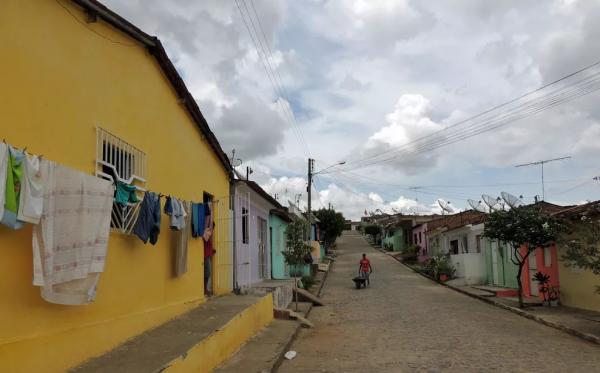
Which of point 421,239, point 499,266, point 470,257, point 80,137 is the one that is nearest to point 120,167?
point 80,137

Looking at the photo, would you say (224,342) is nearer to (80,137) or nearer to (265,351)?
(265,351)

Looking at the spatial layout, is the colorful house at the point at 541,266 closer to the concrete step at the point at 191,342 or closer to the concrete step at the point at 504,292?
the concrete step at the point at 504,292

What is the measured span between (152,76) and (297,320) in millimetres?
7053

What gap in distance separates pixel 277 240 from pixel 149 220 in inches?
625

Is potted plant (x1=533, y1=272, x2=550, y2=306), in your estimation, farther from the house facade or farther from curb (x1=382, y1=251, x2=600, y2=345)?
the house facade

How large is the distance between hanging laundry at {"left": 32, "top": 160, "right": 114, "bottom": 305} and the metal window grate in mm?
744

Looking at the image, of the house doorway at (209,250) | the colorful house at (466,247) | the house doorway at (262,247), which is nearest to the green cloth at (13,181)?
the house doorway at (209,250)

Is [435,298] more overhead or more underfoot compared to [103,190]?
more underfoot

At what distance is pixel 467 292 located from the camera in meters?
21.4

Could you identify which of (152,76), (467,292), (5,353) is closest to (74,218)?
(5,353)

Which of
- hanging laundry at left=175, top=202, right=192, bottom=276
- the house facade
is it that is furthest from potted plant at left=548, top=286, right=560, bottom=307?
hanging laundry at left=175, top=202, right=192, bottom=276

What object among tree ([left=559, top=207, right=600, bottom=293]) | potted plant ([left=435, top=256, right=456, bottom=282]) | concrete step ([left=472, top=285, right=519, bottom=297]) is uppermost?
tree ([left=559, top=207, right=600, bottom=293])

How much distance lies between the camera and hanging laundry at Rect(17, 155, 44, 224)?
494 centimetres

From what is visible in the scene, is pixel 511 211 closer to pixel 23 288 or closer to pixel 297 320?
pixel 297 320
